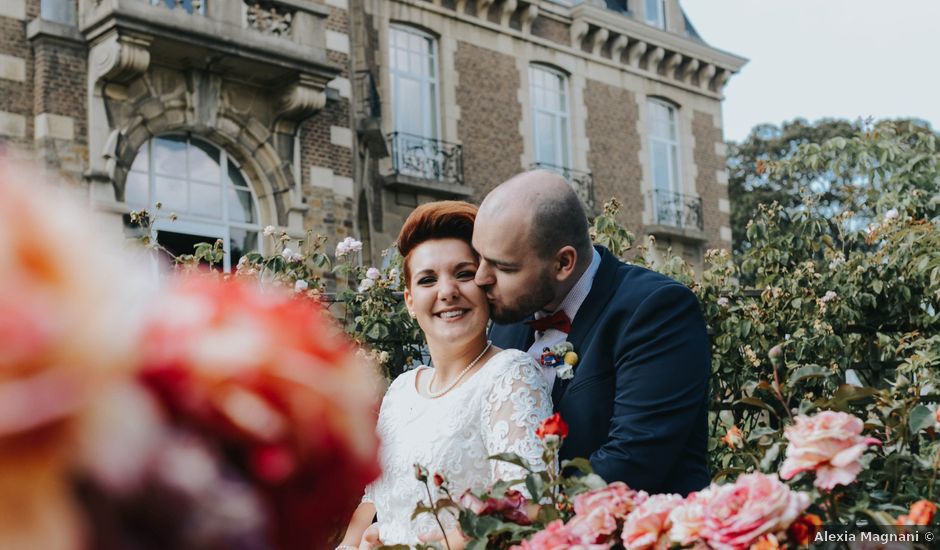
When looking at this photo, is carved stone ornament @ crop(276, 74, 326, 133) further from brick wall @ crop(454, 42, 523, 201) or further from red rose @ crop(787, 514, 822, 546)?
red rose @ crop(787, 514, 822, 546)

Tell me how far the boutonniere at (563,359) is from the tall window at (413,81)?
12887 mm

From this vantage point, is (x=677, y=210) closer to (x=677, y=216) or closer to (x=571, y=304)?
(x=677, y=216)

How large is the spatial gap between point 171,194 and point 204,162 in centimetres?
58

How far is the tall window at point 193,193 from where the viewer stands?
12109 millimetres

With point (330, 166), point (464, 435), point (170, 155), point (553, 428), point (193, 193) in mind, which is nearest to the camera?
point (553, 428)

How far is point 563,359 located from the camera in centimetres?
306

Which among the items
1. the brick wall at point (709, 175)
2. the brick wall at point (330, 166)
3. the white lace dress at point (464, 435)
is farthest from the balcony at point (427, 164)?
the white lace dress at point (464, 435)

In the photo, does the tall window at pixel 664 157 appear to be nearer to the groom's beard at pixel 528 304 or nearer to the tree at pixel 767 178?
the tree at pixel 767 178

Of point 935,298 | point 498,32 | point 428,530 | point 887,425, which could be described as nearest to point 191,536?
point 887,425

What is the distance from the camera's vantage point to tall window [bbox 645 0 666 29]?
20188mm

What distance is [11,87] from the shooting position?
11047 millimetres

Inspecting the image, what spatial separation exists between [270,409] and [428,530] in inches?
99.9

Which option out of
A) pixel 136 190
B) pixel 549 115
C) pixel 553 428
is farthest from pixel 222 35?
pixel 553 428

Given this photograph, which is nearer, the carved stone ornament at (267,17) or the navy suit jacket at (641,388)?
the navy suit jacket at (641,388)
